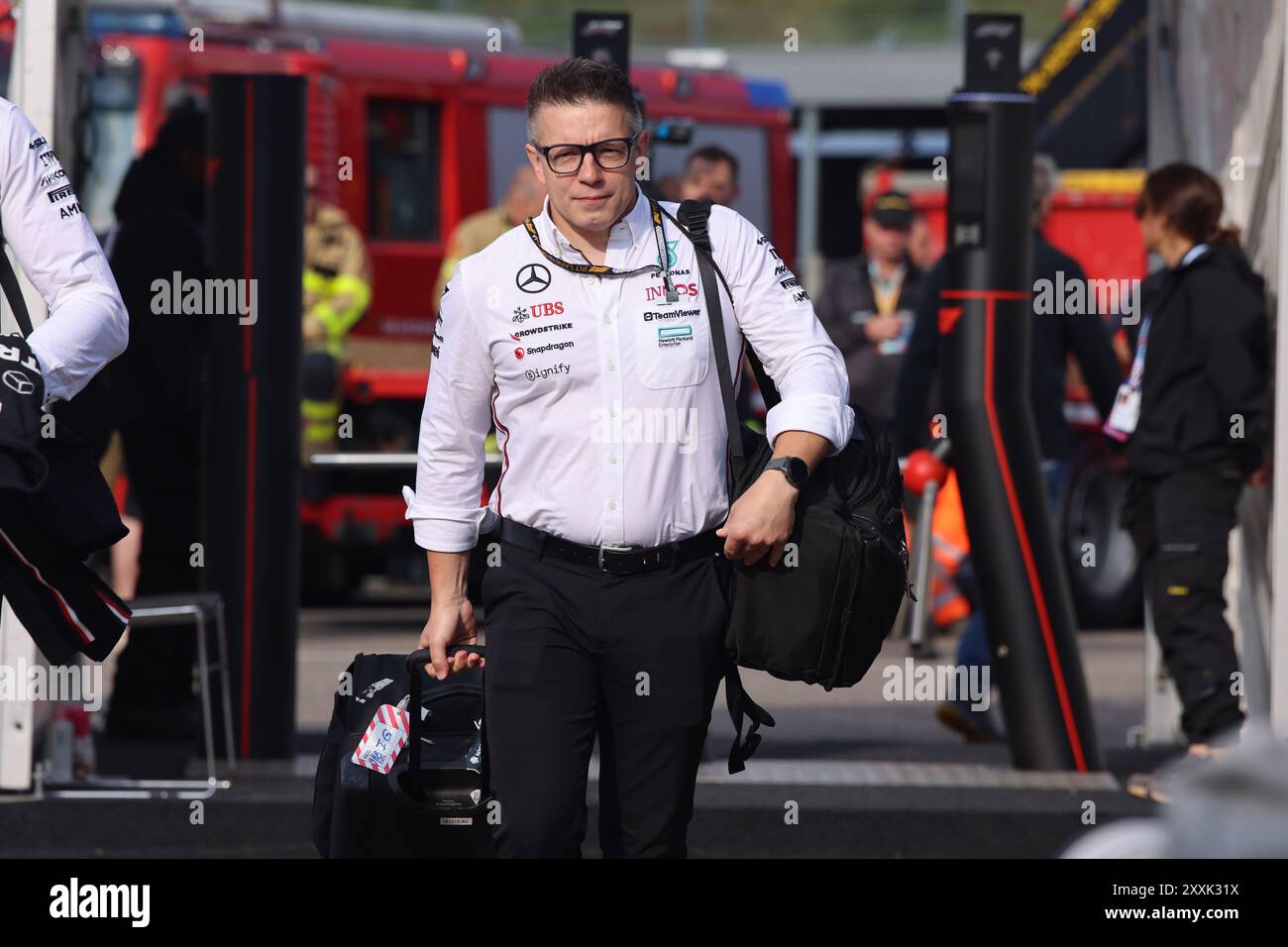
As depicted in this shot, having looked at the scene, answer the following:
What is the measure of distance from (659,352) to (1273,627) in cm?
323

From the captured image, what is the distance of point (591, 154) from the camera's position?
3.85 meters

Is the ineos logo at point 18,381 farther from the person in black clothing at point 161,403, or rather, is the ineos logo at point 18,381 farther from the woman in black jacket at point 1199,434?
the woman in black jacket at point 1199,434

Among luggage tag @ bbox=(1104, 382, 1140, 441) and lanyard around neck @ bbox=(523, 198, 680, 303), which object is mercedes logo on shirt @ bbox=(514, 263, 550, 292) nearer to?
lanyard around neck @ bbox=(523, 198, 680, 303)

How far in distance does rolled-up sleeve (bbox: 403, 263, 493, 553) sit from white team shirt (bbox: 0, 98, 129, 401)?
1.88 feet

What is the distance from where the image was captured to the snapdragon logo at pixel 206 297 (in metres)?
7.09

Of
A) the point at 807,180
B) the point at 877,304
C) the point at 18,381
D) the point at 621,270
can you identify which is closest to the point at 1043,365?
the point at 877,304

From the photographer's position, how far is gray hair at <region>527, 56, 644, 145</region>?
385 cm

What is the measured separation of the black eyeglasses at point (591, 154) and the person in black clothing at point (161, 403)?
395 centimetres
